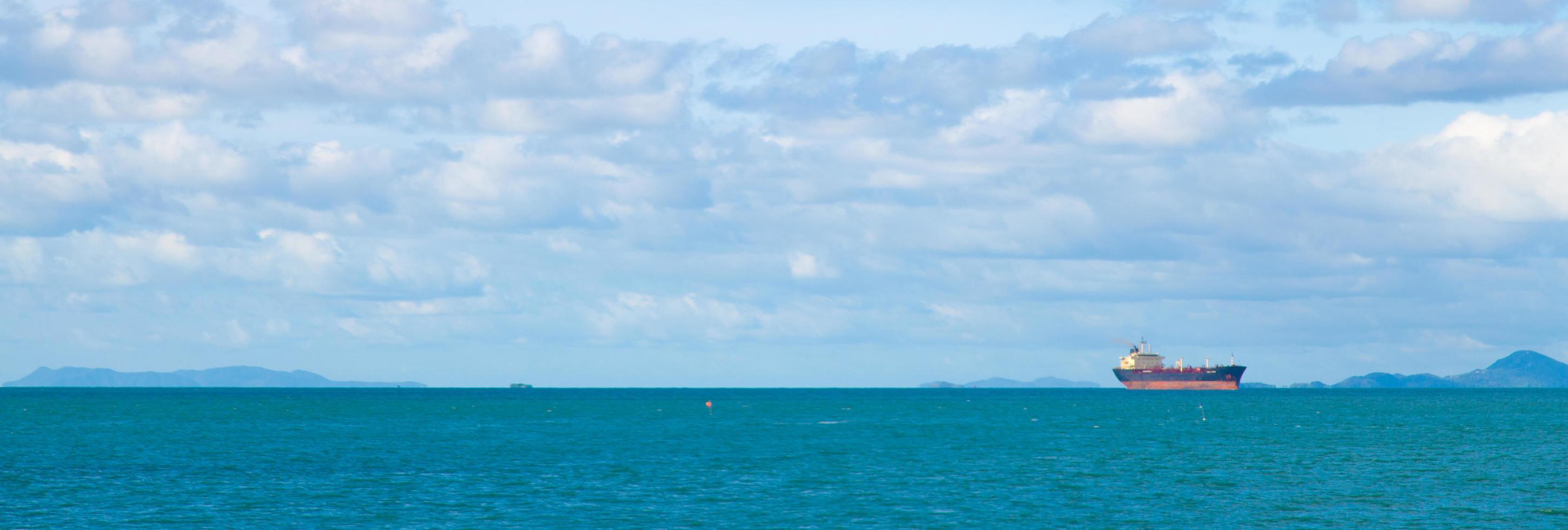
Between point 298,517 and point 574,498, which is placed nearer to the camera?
point 298,517

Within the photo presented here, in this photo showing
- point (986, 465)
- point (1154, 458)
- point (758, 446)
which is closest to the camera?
point (986, 465)

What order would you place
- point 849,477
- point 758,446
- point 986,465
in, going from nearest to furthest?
point 849,477
point 986,465
point 758,446

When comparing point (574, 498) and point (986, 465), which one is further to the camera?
point (986, 465)

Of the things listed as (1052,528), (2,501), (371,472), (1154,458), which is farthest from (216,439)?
(1052,528)

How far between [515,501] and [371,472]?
22.9 metres

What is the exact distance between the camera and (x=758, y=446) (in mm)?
129375

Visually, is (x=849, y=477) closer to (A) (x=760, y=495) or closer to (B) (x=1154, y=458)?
(A) (x=760, y=495)

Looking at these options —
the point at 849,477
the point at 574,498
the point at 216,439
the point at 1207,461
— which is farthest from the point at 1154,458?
the point at 216,439

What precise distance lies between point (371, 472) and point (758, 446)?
40846 millimetres

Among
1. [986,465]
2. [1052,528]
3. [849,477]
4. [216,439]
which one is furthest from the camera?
[216,439]

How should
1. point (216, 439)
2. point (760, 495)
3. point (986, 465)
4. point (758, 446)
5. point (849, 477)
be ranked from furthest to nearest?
point (216, 439) < point (758, 446) < point (986, 465) < point (849, 477) < point (760, 495)

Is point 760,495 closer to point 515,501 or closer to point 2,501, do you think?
point 515,501

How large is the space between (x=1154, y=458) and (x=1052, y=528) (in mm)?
46080

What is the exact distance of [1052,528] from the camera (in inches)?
2744
